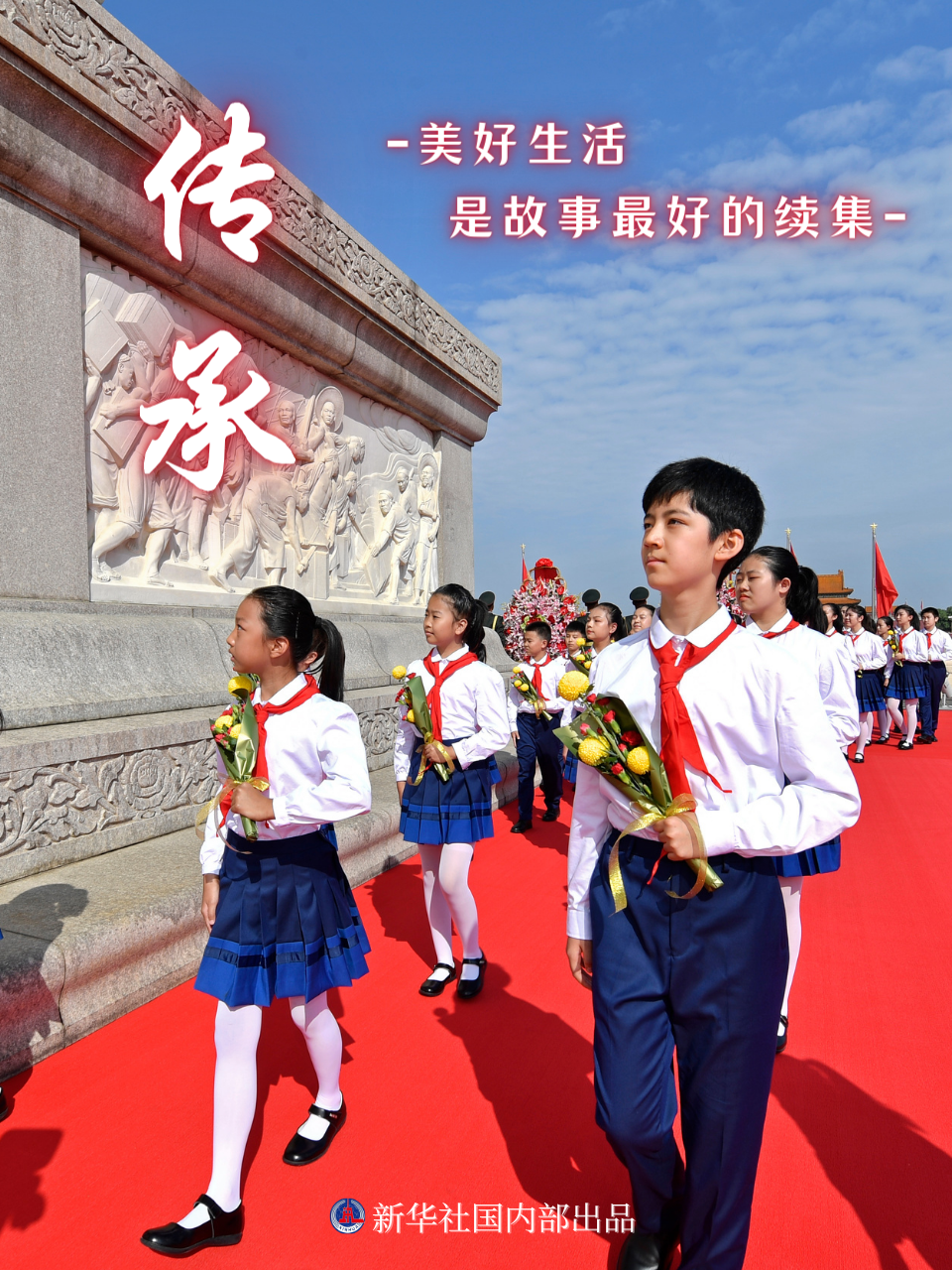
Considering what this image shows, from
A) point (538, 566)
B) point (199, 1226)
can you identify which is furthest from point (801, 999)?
point (538, 566)

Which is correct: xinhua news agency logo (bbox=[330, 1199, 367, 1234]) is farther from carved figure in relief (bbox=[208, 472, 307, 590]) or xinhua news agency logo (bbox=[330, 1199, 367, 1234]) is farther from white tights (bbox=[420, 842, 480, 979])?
carved figure in relief (bbox=[208, 472, 307, 590])

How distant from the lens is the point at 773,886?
1529 millimetres

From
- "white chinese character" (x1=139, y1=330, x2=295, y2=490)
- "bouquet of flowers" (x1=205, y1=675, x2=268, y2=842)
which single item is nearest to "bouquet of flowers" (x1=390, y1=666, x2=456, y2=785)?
"bouquet of flowers" (x1=205, y1=675, x2=268, y2=842)

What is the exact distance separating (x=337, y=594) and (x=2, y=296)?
342cm

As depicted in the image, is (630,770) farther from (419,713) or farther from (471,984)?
(471,984)

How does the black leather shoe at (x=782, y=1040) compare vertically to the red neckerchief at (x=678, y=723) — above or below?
below

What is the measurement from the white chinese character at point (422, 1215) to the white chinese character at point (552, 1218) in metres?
0.26

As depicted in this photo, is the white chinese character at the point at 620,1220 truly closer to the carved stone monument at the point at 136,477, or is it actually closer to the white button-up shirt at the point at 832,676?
the white button-up shirt at the point at 832,676

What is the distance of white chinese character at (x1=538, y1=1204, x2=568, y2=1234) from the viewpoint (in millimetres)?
1906

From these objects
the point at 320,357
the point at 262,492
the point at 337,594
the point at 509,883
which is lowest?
the point at 509,883

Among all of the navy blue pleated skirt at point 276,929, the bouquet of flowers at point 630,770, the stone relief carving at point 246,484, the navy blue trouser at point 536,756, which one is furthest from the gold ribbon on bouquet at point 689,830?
the navy blue trouser at point 536,756

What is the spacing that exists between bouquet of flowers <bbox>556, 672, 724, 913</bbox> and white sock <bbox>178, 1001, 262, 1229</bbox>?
0.96m

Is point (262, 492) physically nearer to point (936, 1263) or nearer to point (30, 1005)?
point (30, 1005)

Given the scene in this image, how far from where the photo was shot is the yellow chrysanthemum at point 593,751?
1.48 meters
